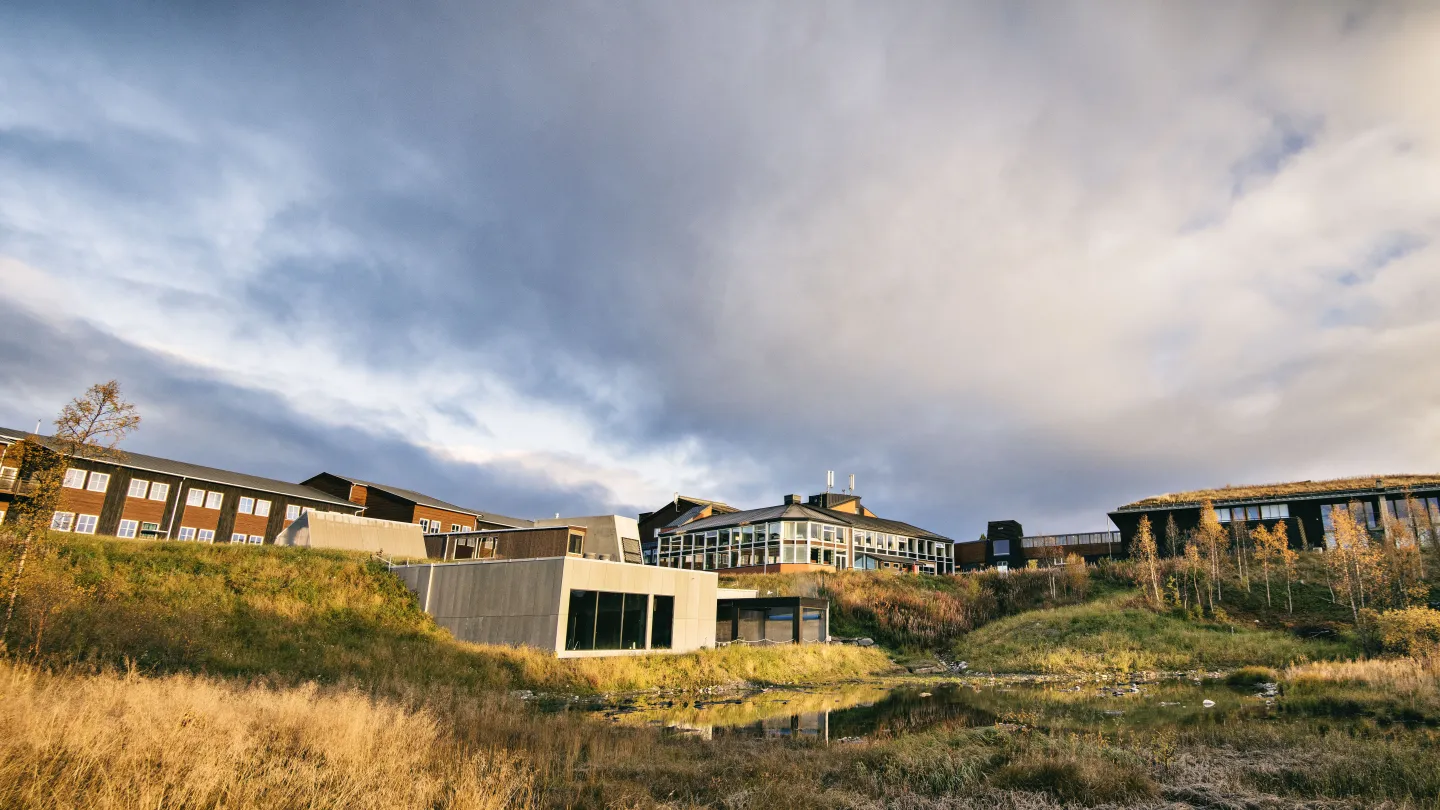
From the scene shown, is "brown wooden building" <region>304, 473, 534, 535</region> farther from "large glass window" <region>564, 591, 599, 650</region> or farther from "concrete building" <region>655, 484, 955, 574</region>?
"large glass window" <region>564, 591, 599, 650</region>

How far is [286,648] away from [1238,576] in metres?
55.3

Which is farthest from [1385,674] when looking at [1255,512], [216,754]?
[1255,512]

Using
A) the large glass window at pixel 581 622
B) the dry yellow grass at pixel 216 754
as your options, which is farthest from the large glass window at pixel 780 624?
the dry yellow grass at pixel 216 754

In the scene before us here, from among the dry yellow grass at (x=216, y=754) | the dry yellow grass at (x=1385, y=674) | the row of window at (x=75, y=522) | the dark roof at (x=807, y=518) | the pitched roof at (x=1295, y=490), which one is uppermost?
the pitched roof at (x=1295, y=490)

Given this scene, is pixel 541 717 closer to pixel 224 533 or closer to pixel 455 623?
pixel 455 623

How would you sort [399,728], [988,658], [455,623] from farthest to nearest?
[988,658] < [455,623] < [399,728]

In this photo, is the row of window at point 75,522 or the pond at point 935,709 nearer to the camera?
the pond at point 935,709

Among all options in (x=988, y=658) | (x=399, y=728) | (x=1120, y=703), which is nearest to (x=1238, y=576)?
(x=988, y=658)

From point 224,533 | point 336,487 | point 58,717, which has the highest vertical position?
point 336,487

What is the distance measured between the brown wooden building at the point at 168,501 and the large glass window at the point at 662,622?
3207 centimetres

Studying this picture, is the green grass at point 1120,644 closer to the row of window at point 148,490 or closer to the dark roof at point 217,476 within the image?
the dark roof at point 217,476

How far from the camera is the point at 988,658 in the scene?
42.0 metres

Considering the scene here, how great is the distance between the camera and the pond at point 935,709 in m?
19.7

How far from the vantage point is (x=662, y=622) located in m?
35.4
